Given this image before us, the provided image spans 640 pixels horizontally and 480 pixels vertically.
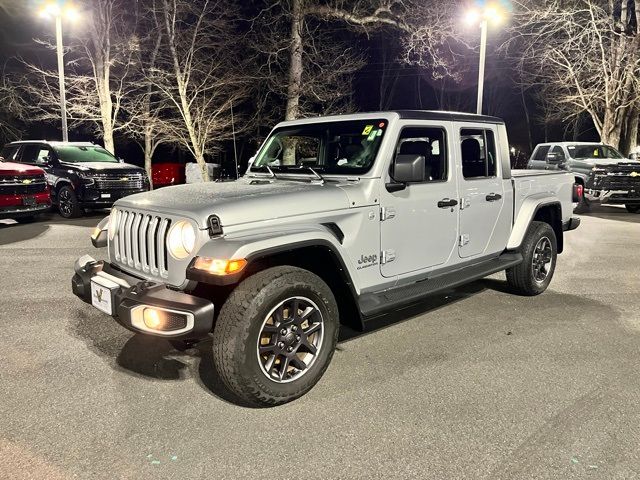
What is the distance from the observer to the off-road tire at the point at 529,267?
5.66 metres

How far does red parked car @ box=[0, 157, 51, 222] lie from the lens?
10688 mm

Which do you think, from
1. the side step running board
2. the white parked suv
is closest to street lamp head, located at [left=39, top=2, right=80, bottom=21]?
the white parked suv

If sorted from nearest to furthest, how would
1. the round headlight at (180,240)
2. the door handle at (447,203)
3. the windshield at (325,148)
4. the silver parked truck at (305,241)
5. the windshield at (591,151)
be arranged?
the silver parked truck at (305,241) → the round headlight at (180,240) → the windshield at (325,148) → the door handle at (447,203) → the windshield at (591,151)

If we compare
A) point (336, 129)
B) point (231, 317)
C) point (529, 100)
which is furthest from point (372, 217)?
point (529, 100)

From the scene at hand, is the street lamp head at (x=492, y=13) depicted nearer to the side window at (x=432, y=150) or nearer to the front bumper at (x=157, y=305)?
the side window at (x=432, y=150)

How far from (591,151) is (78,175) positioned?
14.4 meters

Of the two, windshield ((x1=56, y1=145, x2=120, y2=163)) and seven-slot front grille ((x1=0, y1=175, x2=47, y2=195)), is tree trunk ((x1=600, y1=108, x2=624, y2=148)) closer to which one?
windshield ((x1=56, y1=145, x2=120, y2=163))

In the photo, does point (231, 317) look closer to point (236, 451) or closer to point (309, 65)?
point (236, 451)

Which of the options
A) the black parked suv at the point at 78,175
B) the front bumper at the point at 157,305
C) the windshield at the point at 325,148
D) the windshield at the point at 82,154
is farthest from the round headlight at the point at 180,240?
the windshield at the point at 82,154

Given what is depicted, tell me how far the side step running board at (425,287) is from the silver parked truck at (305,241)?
0.05ft

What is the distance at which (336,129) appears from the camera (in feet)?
15.2

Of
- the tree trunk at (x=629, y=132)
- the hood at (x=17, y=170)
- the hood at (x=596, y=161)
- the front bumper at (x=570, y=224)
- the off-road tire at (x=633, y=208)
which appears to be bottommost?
the off-road tire at (x=633, y=208)

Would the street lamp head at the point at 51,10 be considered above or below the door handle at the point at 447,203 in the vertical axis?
above

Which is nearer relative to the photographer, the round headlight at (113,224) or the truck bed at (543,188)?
the round headlight at (113,224)
